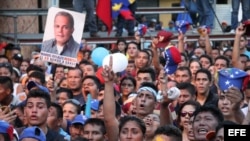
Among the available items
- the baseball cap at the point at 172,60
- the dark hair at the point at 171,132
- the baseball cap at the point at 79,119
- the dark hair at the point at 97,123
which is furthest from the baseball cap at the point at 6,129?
the baseball cap at the point at 172,60

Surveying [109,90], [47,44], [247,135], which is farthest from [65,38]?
[247,135]

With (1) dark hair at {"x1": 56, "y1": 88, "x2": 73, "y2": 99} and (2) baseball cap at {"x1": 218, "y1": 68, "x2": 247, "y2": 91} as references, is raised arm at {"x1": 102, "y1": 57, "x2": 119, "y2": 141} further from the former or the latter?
(1) dark hair at {"x1": 56, "y1": 88, "x2": 73, "y2": 99}

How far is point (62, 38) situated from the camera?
1105 cm

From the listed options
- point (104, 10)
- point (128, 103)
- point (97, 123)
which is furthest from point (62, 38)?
point (104, 10)

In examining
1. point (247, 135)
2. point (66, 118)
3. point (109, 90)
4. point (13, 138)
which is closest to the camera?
point (247, 135)

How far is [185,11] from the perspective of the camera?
17.5m

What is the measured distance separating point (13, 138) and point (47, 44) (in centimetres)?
413

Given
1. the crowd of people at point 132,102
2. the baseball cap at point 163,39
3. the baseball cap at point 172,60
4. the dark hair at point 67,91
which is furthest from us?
the baseball cap at point 163,39

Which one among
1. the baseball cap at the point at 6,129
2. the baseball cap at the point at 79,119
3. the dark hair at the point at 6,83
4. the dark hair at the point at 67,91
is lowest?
the dark hair at the point at 67,91

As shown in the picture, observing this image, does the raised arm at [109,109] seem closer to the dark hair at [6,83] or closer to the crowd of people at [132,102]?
the crowd of people at [132,102]

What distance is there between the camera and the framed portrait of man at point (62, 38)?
10.9 m

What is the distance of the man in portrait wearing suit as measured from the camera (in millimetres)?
10945

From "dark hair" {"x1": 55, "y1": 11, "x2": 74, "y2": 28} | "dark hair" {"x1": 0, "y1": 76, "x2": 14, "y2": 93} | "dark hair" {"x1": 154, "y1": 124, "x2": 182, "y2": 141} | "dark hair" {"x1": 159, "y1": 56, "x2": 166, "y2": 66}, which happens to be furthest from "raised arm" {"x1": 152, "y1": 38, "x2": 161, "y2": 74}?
"dark hair" {"x1": 154, "y1": 124, "x2": 182, "y2": 141}

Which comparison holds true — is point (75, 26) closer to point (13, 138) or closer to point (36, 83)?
point (36, 83)
